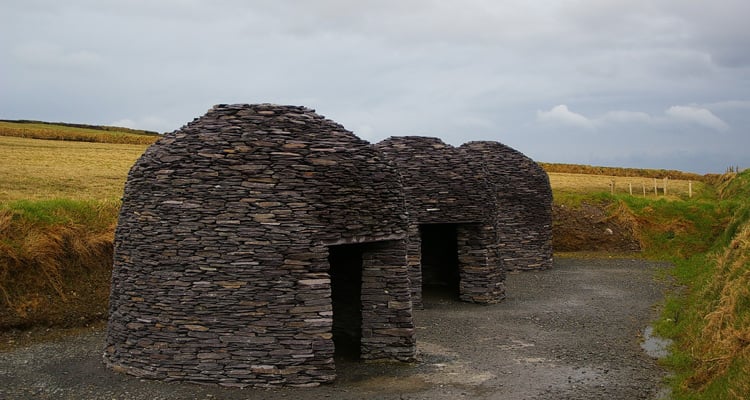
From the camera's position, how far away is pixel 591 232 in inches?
1304

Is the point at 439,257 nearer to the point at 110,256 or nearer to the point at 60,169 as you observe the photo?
the point at 110,256

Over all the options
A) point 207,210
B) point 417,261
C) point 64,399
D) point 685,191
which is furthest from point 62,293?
point 685,191

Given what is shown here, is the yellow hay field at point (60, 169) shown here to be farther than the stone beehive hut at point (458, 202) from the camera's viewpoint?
Yes

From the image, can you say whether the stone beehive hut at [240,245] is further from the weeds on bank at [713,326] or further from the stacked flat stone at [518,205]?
the stacked flat stone at [518,205]

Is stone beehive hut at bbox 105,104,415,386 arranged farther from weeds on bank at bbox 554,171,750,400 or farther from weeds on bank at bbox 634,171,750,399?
weeds on bank at bbox 554,171,750,400

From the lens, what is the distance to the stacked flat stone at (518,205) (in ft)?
85.5

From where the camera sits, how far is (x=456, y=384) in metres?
12.1

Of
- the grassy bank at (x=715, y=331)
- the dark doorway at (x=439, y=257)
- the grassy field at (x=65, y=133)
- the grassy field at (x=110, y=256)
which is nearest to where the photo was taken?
the grassy bank at (x=715, y=331)

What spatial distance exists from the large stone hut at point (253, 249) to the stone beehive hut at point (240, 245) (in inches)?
0.8

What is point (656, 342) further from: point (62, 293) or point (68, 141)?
point (68, 141)

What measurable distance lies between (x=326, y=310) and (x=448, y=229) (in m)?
12.0

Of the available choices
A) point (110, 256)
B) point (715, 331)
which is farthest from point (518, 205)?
point (110, 256)

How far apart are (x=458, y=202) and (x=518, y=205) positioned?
7.42m

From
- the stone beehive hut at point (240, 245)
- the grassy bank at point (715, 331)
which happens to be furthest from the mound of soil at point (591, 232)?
the stone beehive hut at point (240, 245)
